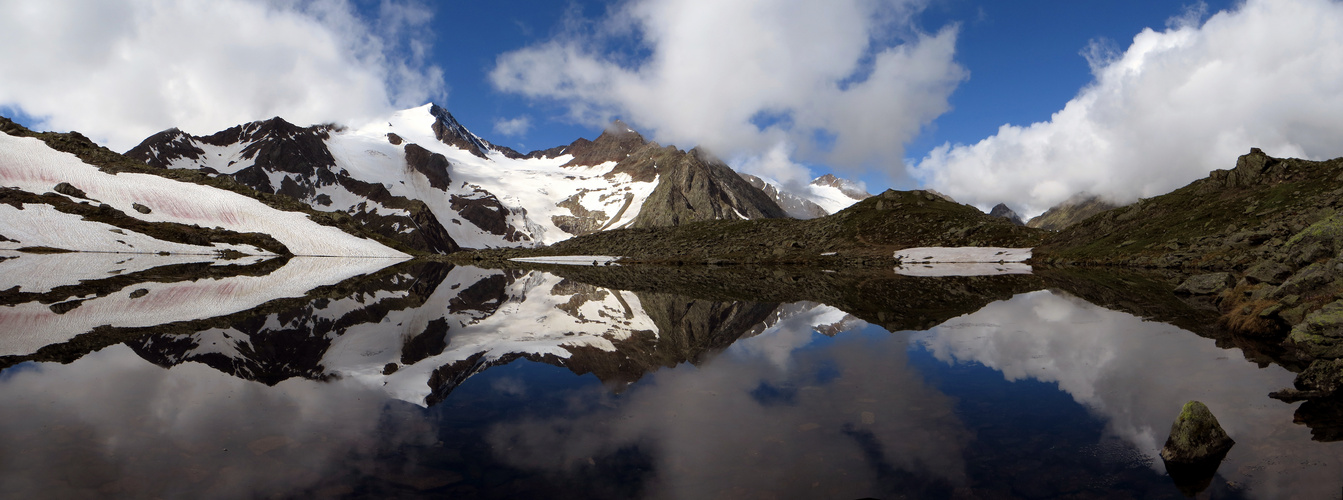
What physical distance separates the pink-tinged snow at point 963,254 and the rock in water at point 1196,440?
103055mm

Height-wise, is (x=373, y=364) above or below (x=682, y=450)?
above

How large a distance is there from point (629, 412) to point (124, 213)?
191m

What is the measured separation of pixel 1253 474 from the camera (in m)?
8.27

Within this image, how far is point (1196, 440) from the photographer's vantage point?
899cm

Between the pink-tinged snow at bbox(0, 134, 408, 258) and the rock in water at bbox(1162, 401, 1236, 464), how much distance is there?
184 metres

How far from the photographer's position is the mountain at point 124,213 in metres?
118

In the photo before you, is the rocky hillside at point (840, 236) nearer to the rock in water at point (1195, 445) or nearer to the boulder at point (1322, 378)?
the boulder at point (1322, 378)

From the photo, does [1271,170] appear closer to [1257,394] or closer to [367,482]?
[1257,394]

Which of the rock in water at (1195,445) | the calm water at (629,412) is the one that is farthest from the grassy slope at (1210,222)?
the rock in water at (1195,445)

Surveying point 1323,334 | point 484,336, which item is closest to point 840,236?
point 1323,334

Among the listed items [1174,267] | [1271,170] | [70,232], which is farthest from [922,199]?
[70,232]

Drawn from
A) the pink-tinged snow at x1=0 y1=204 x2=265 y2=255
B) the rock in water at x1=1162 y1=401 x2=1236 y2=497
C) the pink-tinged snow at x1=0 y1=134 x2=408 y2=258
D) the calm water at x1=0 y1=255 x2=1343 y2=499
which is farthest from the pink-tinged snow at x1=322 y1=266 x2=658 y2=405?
the pink-tinged snow at x1=0 y1=134 x2=408 y2=258

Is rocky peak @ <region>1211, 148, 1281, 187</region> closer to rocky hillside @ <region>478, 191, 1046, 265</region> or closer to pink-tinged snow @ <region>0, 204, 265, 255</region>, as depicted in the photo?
rocky hillside @ <region>478, 191, 1046, 265</region>

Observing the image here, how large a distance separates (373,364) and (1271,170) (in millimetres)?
133548
